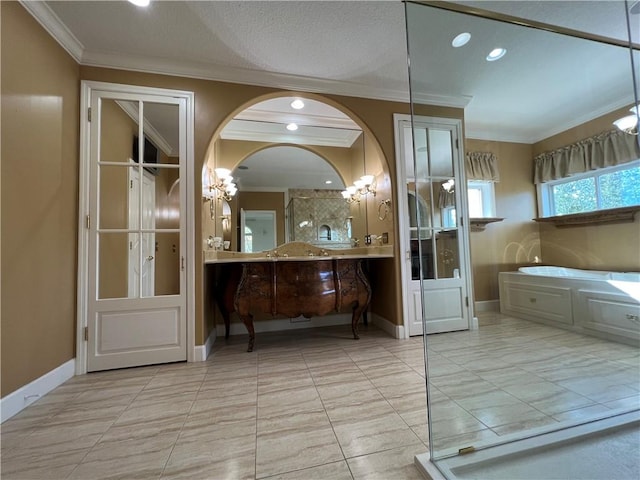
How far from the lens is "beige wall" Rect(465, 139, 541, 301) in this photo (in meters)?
2.41

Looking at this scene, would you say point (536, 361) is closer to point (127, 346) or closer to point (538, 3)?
point (538, 3)

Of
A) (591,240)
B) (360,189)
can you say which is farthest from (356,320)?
(591,240)

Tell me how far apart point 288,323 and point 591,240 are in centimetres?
303

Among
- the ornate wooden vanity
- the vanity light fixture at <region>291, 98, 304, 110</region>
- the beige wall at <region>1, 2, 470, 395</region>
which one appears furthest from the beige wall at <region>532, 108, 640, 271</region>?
the vanity light fixture at <region>291, 98, 304, 110</region>

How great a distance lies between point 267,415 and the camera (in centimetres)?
134

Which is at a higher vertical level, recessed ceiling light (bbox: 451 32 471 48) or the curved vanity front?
recessed ceiling light (bbox: 451 32 471 48)

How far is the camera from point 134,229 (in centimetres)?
208

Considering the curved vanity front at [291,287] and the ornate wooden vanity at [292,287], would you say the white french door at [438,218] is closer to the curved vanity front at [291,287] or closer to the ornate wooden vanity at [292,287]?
the curved vanity front at [291,287]

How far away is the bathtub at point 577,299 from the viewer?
6.34ft

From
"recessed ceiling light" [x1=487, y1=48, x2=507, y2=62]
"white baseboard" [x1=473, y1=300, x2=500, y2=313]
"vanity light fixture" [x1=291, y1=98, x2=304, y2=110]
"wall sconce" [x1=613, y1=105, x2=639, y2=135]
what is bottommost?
"white baseboard" [x1=473, y1=300, x2=500, y2=313]

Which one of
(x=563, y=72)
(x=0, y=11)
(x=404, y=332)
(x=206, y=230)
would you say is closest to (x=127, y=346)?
(x=206, y=230)

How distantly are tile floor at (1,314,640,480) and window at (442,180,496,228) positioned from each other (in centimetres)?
117

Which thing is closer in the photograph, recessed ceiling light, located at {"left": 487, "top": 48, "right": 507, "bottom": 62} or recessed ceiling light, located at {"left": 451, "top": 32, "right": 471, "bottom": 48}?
recessed ceiling light, located at {"left": 451, "top": 32, "right": 471, "bottom": 48}

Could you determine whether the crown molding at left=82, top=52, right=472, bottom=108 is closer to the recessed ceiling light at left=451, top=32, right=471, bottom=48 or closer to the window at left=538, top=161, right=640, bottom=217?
the recessed ceiling light at left=451, top=32, right=471, bottom=48
